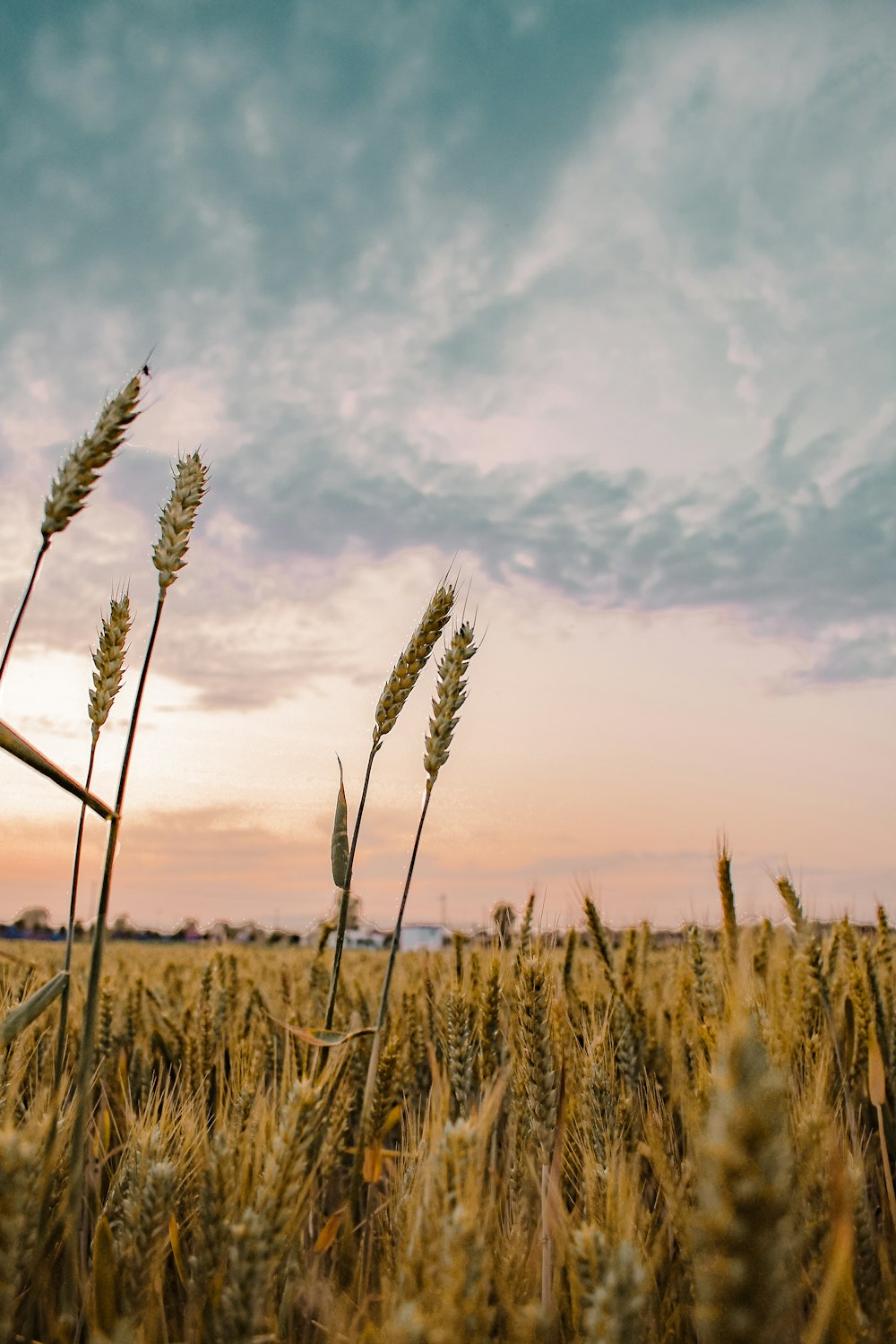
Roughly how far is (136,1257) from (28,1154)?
404mm

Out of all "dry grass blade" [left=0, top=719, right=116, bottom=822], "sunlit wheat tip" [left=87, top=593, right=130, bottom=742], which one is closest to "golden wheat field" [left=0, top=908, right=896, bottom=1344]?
"dry grass blade" [left=0, top=719, right=116, bottom=822]

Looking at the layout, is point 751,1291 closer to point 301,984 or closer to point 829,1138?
point 829,1138

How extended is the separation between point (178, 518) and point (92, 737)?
0.46 meters

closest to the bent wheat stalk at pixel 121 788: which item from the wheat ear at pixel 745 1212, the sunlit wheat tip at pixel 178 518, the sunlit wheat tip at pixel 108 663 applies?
the sunlit wheat tip at pixel 178 518

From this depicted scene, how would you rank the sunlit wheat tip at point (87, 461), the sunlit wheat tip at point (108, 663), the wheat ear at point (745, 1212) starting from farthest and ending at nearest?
the sunlit wheat tip at point (108, 663) → the sunlit wheat tip at point (87, 461) → the wheat ear at point (745, 1212)

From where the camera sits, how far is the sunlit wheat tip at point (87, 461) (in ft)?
4.34

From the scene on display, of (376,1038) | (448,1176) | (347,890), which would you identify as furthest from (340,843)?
(448,1176)

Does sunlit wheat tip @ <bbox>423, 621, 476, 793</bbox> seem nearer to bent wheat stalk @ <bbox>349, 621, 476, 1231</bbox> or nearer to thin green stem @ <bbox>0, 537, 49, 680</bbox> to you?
bent wheat stalk @ <bbox>349, 621, 476, 1231</bbox>

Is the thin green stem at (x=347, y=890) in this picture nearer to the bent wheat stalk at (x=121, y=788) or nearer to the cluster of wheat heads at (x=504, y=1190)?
the cluster of wheat heads at (x=504, y=1190)

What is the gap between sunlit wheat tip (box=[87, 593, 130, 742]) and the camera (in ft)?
5.27

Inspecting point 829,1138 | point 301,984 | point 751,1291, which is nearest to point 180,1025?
point 301,984

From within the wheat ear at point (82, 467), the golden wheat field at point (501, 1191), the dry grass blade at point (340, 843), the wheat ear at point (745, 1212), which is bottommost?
the golden wheat field at point (501, 1191)

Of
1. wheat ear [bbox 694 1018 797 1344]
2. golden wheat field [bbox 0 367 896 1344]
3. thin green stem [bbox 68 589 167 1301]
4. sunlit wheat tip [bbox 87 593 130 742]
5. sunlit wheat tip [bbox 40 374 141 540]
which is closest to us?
wheat ear [bbox 694 1018 797 1344]

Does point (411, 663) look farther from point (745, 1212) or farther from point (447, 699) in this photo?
point (745, 1212)
